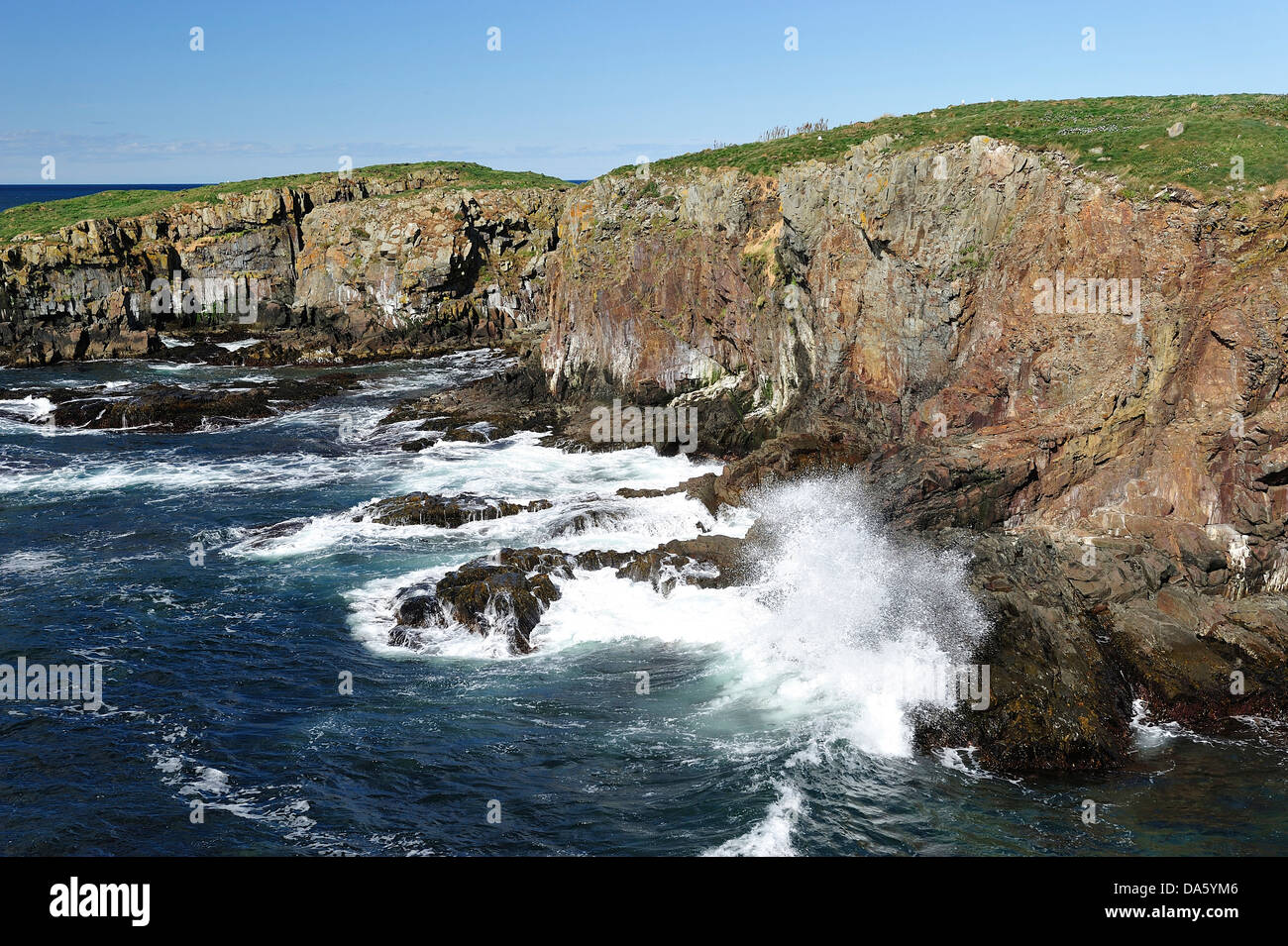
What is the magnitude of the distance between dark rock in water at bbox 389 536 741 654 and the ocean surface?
0.51m

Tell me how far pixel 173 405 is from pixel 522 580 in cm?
3385

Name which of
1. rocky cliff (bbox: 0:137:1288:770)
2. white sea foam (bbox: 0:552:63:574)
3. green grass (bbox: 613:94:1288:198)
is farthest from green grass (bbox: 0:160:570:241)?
white sea foam (bbox: 0:552:63:574)

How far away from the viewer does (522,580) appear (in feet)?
82.2

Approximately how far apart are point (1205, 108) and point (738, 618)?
24.2m

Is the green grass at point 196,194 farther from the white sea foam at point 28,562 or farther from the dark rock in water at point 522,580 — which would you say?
the dark rock in water at point 522,580

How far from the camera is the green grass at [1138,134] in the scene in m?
26.0

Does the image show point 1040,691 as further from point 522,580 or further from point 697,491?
point 697,491

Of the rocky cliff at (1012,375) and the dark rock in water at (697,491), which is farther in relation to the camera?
the dark rock in water at (697,491)

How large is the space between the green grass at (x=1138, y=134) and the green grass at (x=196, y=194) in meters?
51.5

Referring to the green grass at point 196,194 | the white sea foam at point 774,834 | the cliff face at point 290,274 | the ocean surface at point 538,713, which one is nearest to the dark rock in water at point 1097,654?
the ocean surface at point 538,713

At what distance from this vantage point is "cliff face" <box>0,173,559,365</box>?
67.8 m

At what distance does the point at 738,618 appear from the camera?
24391 millimetres

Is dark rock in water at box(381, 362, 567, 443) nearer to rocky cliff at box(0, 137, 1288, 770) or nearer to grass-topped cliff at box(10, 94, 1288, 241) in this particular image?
rocky cliff at box(0, 137, 1288, 770)

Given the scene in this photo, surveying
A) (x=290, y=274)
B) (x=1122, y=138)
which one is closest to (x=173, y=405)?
(x=290, y=274)
